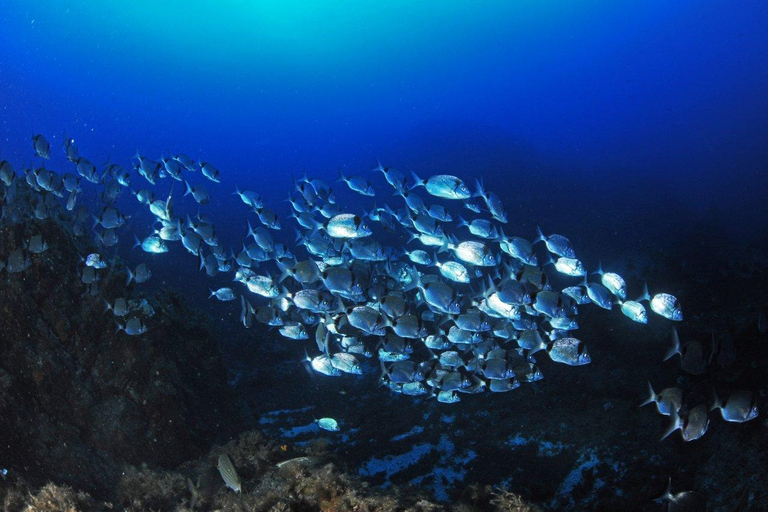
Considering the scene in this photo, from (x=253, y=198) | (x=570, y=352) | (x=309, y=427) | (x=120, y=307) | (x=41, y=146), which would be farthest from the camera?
(x=253, y=198)

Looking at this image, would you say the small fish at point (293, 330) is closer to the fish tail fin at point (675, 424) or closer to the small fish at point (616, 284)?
the small fish at point (616, 284)

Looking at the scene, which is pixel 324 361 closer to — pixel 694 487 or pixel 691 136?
pixel 694 487

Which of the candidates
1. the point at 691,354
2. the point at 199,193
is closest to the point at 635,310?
the point at 691,354

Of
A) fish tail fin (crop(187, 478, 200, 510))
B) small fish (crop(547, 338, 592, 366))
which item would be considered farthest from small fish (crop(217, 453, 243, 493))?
small fish (crop(547, 338, 592, 366))

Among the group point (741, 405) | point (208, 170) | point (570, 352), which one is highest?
point (208, 170)

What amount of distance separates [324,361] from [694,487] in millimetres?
5593

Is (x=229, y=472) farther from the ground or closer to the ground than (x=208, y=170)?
closer to the ground

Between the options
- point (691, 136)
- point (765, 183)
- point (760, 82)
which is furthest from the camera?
point (760, 82)

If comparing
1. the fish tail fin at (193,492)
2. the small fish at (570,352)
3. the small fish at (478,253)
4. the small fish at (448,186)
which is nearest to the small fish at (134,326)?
the fish tail fin at (193,492)

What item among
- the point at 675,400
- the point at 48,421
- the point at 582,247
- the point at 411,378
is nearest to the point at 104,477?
the point at 48,421

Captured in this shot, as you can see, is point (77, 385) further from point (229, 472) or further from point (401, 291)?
point (401, 291)

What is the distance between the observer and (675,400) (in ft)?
16.2

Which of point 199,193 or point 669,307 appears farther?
point 199,193

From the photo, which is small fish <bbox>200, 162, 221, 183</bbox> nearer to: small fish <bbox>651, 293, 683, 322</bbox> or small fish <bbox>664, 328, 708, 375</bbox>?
small fish <bbox>651, 293, 683, 322</bbox>
